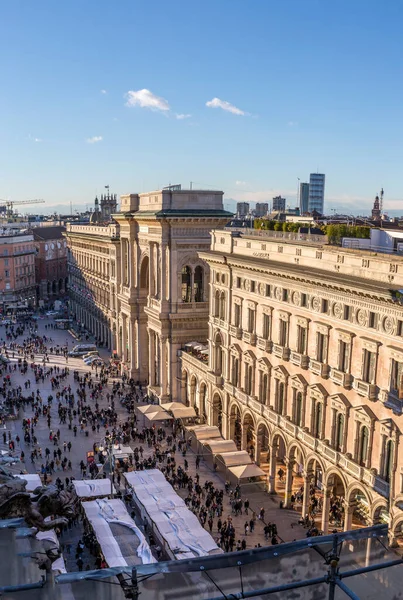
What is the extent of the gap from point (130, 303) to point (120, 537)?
4057cm

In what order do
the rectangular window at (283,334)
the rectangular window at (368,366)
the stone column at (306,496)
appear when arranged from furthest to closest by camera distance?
the rectangular window at (283,334) < the stone column at (306,496) < the rectangular window at (368,366)

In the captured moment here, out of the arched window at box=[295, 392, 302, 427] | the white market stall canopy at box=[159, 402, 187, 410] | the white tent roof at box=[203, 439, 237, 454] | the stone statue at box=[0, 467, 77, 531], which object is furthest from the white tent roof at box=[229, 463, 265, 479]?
the stone statue at box=[0, 467, 77, 531]

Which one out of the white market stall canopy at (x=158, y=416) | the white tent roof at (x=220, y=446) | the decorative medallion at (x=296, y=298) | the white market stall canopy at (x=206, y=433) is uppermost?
the decorative medallion at (x=296, y=298)

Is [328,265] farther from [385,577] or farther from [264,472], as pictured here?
[385,577]

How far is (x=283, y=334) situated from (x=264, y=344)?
2.42m

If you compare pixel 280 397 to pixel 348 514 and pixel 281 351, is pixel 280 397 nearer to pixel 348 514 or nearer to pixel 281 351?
pixel 281 351

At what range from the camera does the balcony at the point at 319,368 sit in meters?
34.5

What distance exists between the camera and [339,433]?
33.8 m

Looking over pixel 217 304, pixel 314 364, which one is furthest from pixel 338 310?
pixel 217 304

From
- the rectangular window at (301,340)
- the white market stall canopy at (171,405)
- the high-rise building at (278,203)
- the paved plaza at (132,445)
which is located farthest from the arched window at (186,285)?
the high-rise building at (278,203)

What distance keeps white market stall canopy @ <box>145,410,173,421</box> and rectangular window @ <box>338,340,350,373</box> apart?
23.3m

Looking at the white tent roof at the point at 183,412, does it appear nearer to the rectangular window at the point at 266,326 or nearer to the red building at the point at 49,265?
the rectangular window at the point at 266,326

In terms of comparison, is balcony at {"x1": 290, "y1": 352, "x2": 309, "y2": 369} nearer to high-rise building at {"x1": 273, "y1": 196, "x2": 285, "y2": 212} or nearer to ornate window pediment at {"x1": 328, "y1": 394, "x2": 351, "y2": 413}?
ornate window pediment at {"x1": 328, "y1": 394, "x2": 351, "y2": 413}

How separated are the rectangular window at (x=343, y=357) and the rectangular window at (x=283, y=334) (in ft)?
20.2
